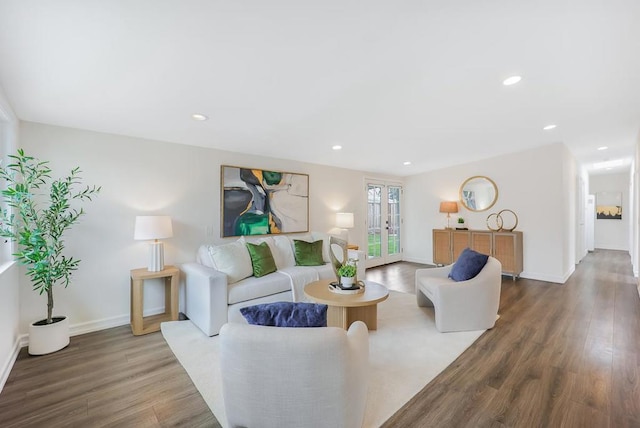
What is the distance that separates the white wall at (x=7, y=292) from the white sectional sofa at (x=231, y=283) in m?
1.41

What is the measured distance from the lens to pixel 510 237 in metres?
5.16

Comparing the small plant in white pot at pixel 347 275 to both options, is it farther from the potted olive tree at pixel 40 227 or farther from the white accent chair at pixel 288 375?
the potted olive tree at pixel 40 227

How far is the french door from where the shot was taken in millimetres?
6395

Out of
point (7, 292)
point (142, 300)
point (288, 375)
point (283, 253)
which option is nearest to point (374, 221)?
point (283, 253)

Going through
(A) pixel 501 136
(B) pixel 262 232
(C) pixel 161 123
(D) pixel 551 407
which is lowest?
(D) pixel 551 407

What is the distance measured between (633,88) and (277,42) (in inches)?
142

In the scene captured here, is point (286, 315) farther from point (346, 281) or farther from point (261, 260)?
point (261, 260)

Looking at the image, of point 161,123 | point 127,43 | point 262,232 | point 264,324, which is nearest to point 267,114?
point 161,123

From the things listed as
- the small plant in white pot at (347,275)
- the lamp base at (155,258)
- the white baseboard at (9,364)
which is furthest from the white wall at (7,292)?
the small plant in white pot at (347,275)

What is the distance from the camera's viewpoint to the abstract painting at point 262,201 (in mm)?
3998

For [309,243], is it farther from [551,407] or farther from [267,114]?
[551,407]

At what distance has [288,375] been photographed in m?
1.26

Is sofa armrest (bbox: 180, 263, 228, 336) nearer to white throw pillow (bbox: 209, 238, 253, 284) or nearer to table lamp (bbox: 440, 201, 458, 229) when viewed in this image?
white throw pillow (bbox: 209, 238, 253, 284)

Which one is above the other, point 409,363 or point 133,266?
point 133,266
